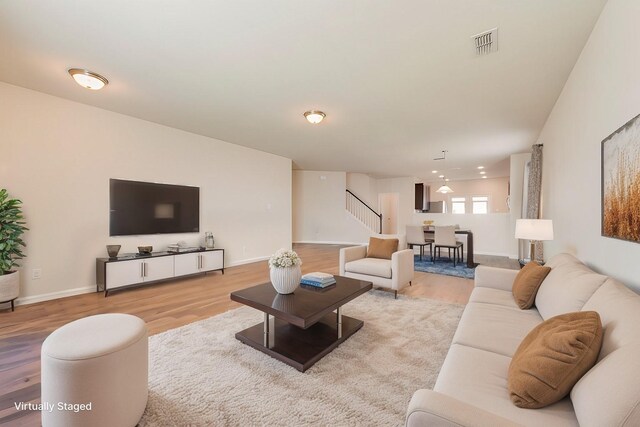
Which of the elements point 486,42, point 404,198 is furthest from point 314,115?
point 404,198

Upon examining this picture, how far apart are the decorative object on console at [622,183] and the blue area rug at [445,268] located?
3.04m

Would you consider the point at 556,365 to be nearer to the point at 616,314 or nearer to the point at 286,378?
the point at 616,314

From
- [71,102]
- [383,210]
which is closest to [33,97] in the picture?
[71,102]

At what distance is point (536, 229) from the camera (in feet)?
9.82

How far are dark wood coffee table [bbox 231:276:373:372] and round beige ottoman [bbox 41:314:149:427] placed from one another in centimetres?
89

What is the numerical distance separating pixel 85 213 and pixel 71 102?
5.01 ft

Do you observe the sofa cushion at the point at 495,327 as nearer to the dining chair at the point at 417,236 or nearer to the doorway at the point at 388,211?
the dining chair at the point at 417,236

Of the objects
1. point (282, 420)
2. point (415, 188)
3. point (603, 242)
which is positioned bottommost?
point (282, 420)

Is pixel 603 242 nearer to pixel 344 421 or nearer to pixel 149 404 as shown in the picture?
pixel 344 421

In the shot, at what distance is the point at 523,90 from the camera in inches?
127

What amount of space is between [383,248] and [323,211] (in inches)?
227

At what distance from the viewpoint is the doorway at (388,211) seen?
1130cm

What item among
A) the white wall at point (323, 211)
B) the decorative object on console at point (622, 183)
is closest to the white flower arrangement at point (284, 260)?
the decorative object on console at point (622, 183)

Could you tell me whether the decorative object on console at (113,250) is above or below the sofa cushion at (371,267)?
above
